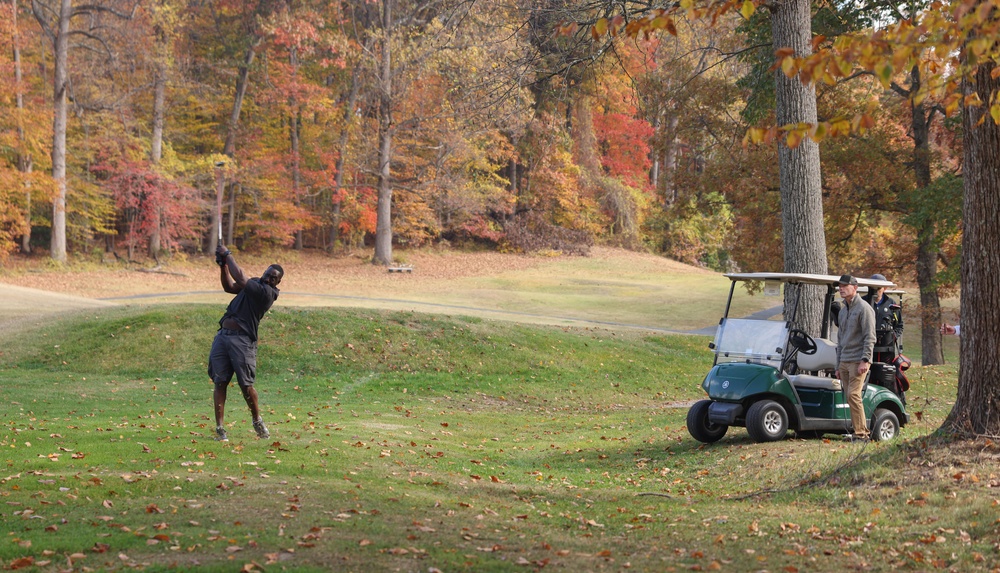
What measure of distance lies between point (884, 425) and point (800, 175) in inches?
214

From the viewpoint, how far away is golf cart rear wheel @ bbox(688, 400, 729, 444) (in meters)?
11.5

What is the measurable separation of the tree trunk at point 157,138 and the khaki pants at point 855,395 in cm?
3800

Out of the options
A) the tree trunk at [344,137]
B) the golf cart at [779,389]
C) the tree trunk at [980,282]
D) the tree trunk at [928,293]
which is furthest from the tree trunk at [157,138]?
the tree trunk at [980,282]

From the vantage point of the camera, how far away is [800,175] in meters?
15.2

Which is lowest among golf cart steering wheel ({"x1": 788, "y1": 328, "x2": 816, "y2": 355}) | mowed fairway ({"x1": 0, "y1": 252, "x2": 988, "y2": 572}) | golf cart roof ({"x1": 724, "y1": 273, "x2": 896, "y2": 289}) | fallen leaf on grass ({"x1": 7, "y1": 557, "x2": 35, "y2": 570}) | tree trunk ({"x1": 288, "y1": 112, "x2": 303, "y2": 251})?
mowed fairway ({"x1": 0, "y1": 252, "x2": 988, "y2": 572})

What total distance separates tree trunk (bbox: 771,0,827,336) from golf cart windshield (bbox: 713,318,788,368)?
3.66 m

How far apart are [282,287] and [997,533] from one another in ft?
111

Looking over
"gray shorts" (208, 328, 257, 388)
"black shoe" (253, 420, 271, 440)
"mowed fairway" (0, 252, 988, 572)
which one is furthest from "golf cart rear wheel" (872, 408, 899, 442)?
"gray shorts" (208, 328, 257, 388)

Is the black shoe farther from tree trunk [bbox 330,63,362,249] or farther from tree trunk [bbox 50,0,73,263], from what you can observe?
tree trunk [bbox 330,63,362,249]

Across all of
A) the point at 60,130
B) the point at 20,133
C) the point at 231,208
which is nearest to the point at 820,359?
the point at 60,130

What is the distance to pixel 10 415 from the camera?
1311 cm

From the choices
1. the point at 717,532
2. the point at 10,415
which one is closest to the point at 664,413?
the point at 717,532

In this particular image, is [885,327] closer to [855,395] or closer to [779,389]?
[855,395]

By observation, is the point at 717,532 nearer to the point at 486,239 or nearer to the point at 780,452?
the point at 780,452
